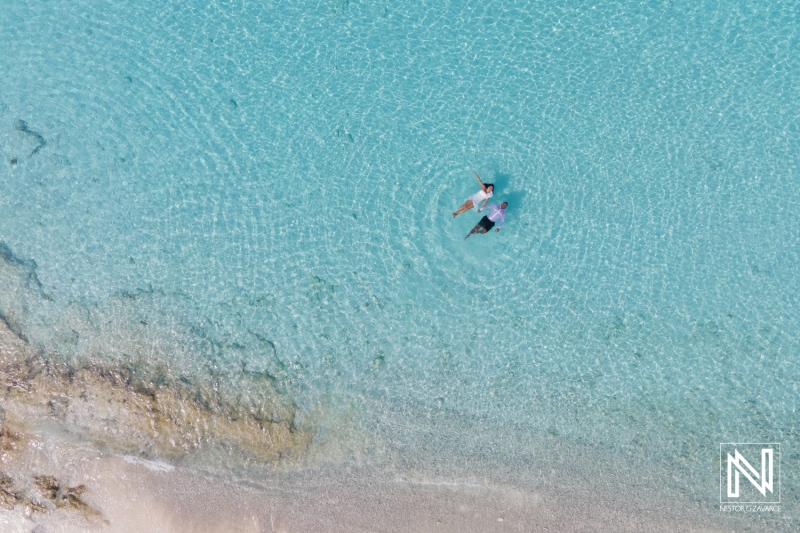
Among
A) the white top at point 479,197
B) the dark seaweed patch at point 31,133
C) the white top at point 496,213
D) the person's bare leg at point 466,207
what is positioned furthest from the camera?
the dark seaweed patch at point 31,133

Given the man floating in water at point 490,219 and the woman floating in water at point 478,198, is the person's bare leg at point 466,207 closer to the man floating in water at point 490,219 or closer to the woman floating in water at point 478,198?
the woman floating in water at point 478,198

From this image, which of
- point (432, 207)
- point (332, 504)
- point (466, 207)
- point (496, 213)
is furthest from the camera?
point (432, 207)

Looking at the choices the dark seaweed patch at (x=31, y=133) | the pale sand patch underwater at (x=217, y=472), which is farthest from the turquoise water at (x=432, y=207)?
the pale sand patch underwater at (x=217, y=472)

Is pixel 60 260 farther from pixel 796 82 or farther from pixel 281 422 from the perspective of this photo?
pixel 796 82

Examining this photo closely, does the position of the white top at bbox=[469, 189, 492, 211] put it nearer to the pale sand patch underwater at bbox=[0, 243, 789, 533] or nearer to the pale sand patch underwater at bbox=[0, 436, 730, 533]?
the pale sand patch underwater at bbox=[0, 243, 789, 533]

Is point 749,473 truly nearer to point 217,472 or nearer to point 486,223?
point 486,223

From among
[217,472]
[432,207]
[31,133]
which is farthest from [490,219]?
[31,133]
